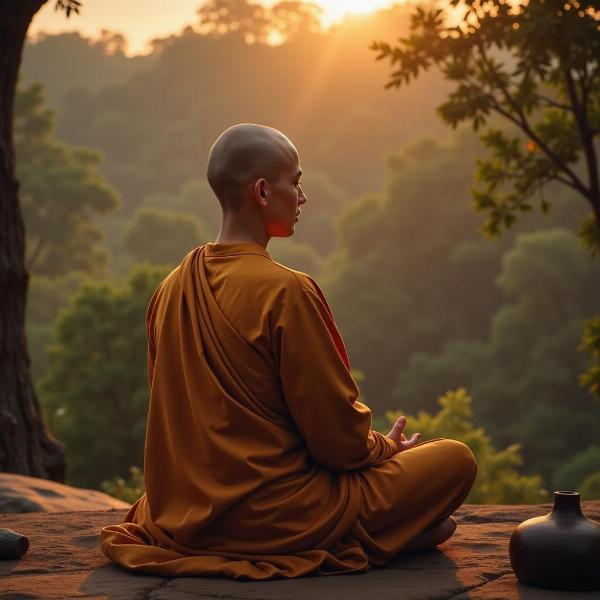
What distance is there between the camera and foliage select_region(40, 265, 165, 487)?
21.9 meters

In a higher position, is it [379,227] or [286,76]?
[286,76]

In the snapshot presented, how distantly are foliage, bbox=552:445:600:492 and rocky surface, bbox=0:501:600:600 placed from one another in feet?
62.6

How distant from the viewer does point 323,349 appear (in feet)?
12.5

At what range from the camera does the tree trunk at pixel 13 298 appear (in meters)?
7.18

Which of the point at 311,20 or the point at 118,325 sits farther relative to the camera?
the point at 311,20

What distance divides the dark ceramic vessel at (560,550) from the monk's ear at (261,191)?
150cm

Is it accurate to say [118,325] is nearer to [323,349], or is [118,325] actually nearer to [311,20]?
[323,349]

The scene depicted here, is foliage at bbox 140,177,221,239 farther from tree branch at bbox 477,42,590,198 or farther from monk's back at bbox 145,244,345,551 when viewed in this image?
monk's back at bbox 145,244,345,551

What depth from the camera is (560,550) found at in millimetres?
3689

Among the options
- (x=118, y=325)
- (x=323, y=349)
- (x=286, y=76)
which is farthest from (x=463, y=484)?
(x=286, y=76)

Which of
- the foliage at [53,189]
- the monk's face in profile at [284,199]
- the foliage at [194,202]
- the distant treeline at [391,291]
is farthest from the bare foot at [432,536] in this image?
the foliage at [194,202]

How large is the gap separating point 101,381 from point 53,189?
49.3ft

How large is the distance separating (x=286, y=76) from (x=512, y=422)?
4856 centimetres

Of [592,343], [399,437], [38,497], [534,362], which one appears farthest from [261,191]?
[534,362]
